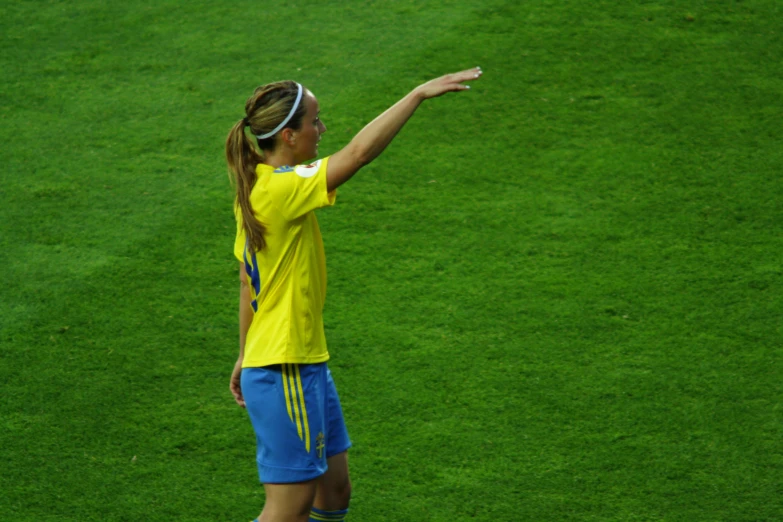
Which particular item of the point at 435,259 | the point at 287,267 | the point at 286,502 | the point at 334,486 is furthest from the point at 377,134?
the point at 435,259

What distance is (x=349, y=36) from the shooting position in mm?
8008

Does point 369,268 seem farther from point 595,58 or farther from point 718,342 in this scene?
point 595,58

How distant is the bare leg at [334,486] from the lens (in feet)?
11.4

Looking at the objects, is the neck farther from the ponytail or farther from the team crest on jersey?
the team crest on jersey

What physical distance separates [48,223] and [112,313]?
114 cm

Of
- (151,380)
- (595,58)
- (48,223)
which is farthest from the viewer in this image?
(595,58)

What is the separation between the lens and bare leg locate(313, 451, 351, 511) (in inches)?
136

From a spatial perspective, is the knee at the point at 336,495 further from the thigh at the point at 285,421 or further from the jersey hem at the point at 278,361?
the jersey hem at the point at 278,361

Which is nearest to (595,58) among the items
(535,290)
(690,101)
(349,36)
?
(690,101)

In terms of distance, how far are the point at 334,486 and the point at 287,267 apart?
888mm

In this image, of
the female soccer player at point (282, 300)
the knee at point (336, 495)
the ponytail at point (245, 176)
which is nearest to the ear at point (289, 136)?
the female soccer player at point (282, 300)

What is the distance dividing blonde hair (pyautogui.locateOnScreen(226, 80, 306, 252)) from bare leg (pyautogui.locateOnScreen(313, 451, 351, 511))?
0.87 metres

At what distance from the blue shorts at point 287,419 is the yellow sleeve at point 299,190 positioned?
529 millimetres

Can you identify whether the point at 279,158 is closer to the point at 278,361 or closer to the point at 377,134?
the point at 377,134
